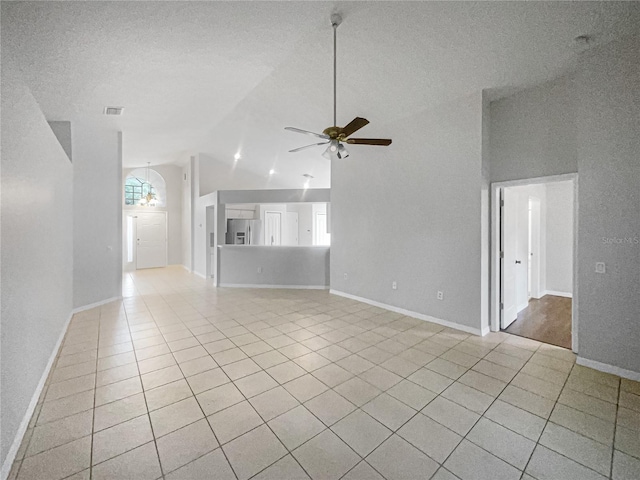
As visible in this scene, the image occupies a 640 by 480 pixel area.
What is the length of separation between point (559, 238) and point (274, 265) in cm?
602

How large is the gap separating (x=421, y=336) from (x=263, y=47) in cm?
387

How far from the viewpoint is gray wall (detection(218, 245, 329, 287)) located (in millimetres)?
6625

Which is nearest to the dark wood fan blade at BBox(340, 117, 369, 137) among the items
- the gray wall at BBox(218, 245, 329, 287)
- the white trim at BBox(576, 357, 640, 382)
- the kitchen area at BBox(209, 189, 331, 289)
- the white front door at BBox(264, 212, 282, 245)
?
the white trim at BBox(576, 357, 640, 382)

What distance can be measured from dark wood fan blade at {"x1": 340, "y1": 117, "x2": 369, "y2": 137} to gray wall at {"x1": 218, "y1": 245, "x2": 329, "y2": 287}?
3867 mm

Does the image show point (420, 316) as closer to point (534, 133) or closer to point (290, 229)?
point (534, 133)

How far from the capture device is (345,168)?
218 inches

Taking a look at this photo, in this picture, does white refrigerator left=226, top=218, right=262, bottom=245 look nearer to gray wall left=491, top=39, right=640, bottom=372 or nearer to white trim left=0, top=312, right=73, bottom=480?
white trim left=0, top=312, right=73, bottom=480

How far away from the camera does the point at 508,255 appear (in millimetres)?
4020

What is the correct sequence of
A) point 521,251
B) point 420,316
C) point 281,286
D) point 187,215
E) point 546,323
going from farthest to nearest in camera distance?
1. point 187,215
2. point 281,286
3. point 521,251
4. point 420,316
5. point 546,323

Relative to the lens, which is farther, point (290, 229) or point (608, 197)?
point (290, 229)

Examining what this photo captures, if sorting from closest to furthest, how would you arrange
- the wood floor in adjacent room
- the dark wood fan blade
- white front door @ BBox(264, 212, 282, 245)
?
1. the dark wood fan blade
2. the wood floor in adjacent room
3. white front door @ BBox(264, 212, 282, 245)

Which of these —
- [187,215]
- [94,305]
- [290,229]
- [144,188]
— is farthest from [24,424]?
[144,188]

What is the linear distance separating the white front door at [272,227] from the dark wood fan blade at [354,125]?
6886 mm

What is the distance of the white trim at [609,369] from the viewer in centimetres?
261
